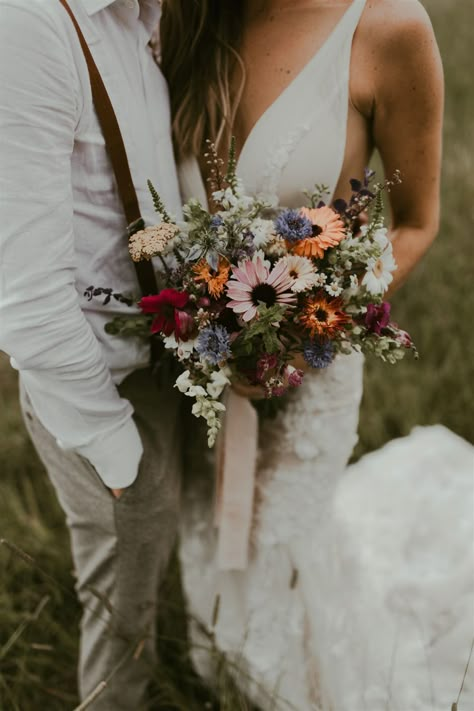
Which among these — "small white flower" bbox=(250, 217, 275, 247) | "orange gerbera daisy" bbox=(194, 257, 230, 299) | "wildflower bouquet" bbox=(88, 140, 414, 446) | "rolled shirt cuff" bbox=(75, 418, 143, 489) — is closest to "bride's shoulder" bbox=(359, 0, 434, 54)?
"wildflower bouquet" bbox=(88, 140, 414, 446)

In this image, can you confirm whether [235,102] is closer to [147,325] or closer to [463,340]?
[147,325]

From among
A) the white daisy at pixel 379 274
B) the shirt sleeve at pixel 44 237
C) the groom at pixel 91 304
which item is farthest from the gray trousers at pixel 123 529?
the white daisy at pixel 379 274

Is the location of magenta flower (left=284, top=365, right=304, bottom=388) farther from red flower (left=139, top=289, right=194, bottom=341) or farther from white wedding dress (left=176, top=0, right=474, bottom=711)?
white wedding dress (left=176, top=0, right=474, bottom=711)

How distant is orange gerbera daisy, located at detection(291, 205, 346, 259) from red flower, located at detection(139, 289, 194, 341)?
240 mm

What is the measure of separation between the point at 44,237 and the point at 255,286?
0.40 metres

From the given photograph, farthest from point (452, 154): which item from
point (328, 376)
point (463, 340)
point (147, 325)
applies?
point (147, 325)

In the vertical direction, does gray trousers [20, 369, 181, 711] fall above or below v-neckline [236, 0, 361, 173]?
below

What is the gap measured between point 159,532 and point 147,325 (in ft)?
1.87

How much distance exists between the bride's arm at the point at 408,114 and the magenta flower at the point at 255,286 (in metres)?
Result: 0.58

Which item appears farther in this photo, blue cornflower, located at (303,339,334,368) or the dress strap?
the dress strap

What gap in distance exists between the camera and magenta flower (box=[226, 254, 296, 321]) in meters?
1.29

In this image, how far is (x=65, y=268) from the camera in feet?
4.57

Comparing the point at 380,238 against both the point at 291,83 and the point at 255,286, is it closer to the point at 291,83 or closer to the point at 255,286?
the point at 255,286

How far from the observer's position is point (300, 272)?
1.33m
